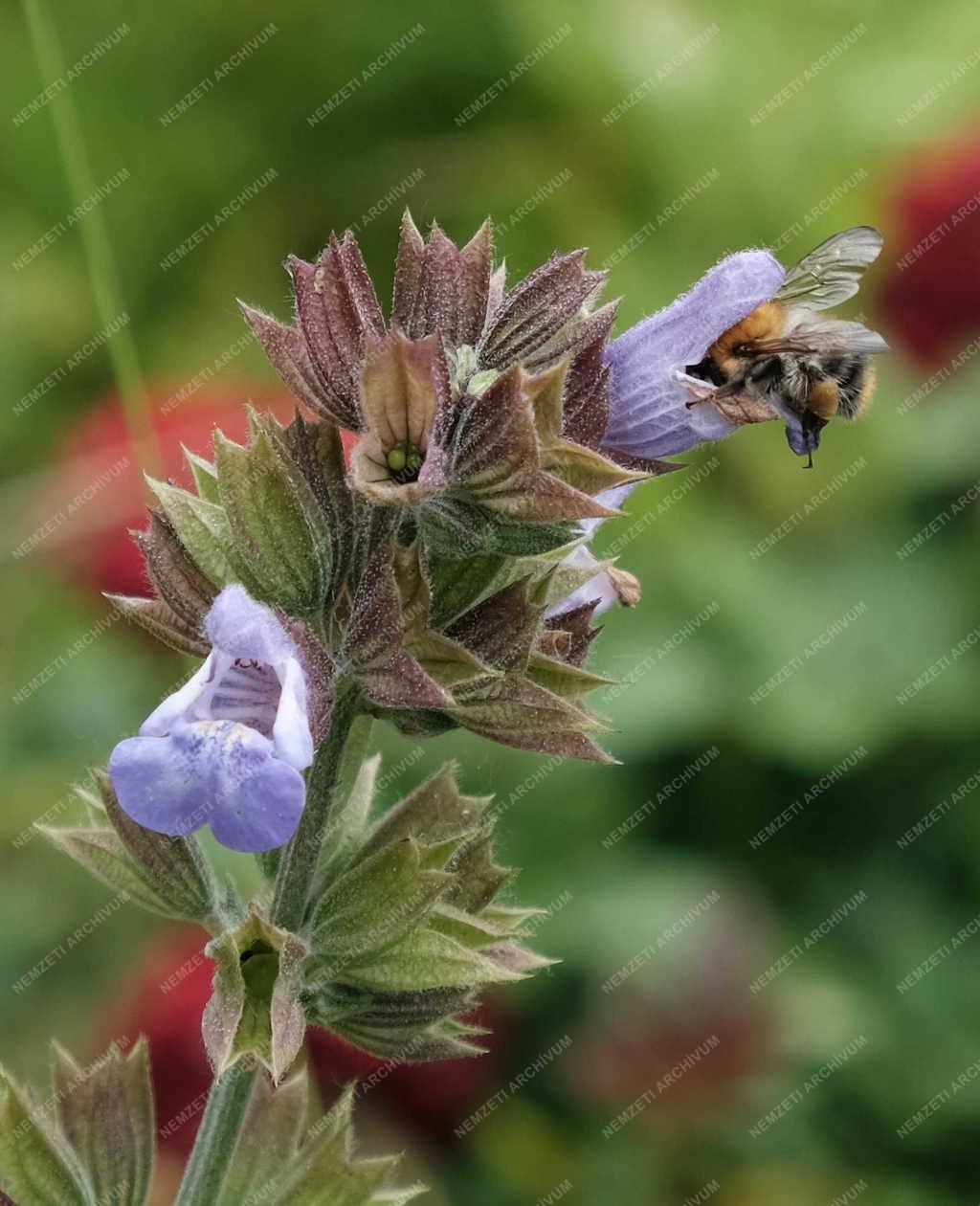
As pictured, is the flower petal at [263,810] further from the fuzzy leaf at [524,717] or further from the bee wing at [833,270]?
the bee wing at [833,270]

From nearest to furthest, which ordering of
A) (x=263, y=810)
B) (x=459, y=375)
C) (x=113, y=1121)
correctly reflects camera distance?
(x=263, y=810) < (x=459, y=375) < (x=113, y=1121)

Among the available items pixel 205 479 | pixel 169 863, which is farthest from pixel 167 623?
pixel 169 863

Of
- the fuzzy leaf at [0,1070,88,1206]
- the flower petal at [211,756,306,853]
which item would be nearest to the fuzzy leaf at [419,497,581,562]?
the flower petal at [211,756,306,853]

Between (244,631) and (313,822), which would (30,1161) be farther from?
(244,631)

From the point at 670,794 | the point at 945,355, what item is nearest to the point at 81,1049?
the point at 670,794

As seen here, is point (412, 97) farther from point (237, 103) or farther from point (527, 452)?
point (527, 452)
